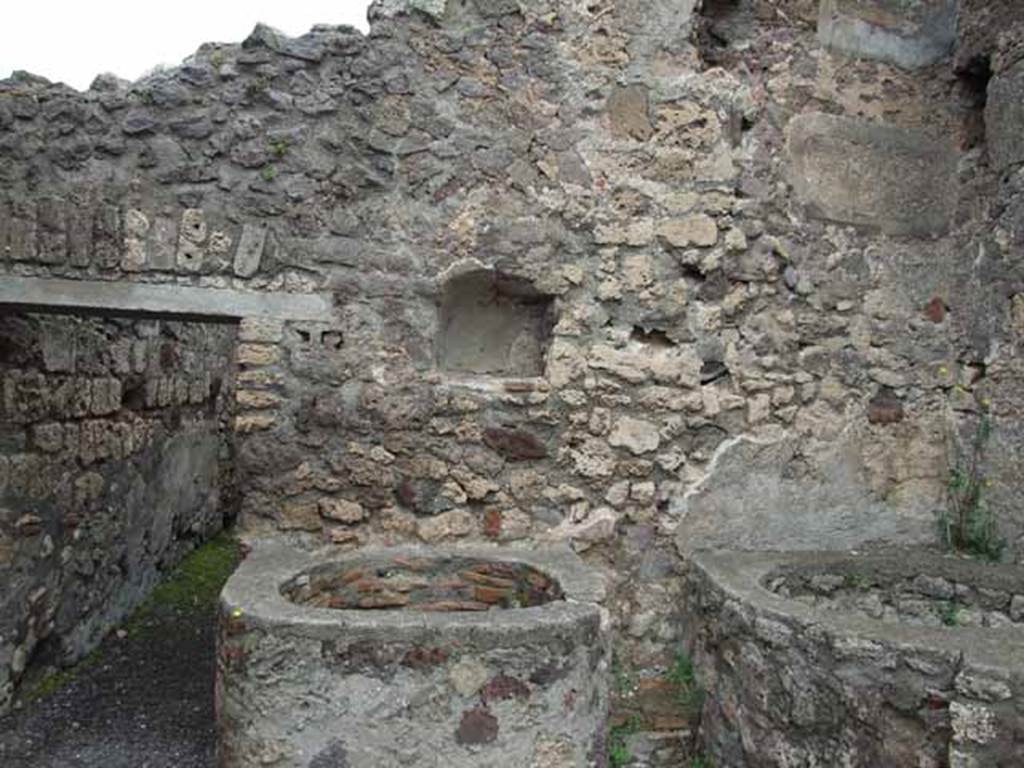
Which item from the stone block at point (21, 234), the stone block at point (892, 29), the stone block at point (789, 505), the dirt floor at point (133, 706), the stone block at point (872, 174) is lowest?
the dirt floor at point (133, 706)

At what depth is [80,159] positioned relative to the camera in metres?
3.27

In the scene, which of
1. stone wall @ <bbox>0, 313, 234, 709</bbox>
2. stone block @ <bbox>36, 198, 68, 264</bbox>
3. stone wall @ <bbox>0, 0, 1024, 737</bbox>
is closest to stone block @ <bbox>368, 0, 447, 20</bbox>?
stone wall @ <bbox>0, 0, 1024, 737</bbox>

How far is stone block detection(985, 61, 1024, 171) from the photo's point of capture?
3.54m

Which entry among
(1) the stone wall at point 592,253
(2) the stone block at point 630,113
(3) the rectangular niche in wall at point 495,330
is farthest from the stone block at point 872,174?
(3) the rectangular niche in wall at point 495,330

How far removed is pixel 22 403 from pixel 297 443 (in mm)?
1022

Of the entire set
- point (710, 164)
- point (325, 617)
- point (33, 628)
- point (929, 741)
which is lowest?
point (33, 628)

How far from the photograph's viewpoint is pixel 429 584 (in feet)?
10.8

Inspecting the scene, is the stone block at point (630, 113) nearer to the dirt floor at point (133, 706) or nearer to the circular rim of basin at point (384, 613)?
the circular rim of basin at point (384, 613)

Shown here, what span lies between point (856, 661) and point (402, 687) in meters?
1.28

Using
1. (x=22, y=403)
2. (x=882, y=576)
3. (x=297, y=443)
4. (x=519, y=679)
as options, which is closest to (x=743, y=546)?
(x=882, y=576)

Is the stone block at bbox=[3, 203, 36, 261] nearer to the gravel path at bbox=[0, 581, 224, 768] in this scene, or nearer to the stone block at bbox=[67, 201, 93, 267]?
the stone block at bbox=[67, 201, 93, 267]

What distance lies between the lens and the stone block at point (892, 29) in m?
3.82

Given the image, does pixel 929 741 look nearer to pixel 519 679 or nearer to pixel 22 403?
pixel 519 679

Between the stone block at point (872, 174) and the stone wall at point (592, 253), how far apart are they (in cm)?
1
